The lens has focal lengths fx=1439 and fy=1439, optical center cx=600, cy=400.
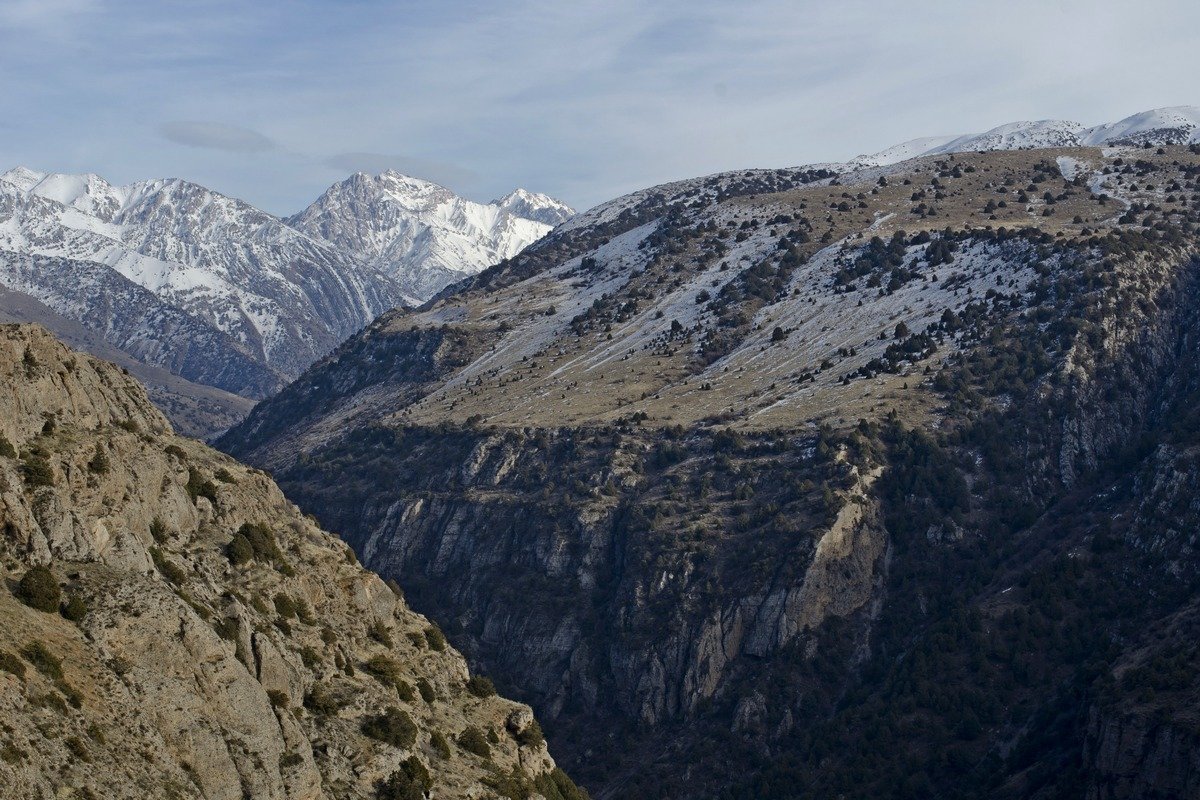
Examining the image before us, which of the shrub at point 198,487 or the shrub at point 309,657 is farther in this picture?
the shrub at point 198,487

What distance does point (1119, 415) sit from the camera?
135 m

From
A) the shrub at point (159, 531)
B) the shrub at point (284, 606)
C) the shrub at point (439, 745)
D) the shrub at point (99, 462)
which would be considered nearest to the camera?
the shrub at point (99, 462)

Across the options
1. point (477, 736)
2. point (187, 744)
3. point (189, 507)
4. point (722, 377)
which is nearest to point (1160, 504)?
point (722, 377)

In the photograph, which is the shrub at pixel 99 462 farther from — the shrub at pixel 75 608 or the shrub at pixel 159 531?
the shrub at pixel 75 608

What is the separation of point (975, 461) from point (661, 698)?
122ft

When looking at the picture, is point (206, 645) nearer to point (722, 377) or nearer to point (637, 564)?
point (637, 564)

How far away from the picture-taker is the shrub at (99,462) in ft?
178

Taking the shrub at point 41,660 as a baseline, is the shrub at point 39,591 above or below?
above

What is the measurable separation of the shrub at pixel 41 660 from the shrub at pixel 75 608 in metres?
3.08

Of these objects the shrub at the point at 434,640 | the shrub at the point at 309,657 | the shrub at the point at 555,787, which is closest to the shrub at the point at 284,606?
the shrub at the point at 309,657

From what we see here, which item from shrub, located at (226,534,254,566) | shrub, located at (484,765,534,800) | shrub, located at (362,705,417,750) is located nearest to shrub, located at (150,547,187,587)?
shrub, located at (226,534,254,566)

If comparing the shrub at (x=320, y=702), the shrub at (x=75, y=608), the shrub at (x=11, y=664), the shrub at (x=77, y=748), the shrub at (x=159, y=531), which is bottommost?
the shrub at (x=320, y=702)

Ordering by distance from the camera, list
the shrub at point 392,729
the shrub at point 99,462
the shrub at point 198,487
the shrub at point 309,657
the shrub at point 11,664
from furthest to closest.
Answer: the shrub at point 198,487 → the shrub at point 309,657 → the shrub at point 392,729 → the shrub at point 99,462 → the shrub at point 11,664

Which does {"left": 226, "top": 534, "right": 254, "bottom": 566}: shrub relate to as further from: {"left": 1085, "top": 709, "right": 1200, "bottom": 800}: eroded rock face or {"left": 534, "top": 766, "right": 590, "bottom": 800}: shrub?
{"left": 1085, "top": 709, "right": 1200, "bottom": 800}: eroded rock face
